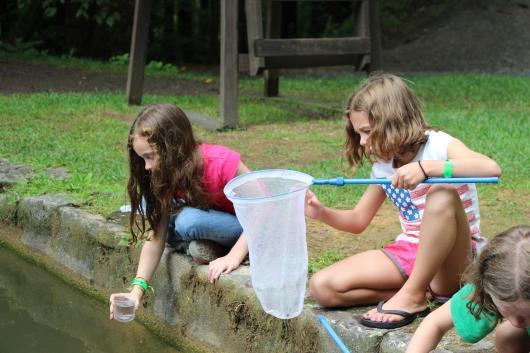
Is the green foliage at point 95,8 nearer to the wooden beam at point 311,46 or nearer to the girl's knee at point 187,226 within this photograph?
the wooden beam at point 311,46

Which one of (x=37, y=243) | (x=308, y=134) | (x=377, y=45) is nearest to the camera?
(x=37, y=243)

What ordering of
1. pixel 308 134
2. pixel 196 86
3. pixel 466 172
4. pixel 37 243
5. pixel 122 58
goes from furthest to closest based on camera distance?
pixel 122 58 → pixel 196 86 → pixel 308 134 → pixel 37 243 → pixel 466 172

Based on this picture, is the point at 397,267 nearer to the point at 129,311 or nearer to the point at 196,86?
the point at 129,311

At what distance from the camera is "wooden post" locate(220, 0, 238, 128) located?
7492mm

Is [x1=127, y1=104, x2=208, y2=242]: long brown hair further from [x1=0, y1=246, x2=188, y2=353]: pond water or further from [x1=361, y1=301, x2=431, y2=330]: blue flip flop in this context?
[x1=361, y1=301, x2=431, y2=330]: blue flip flop

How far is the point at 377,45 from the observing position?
862 cm

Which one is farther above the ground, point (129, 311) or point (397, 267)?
point (397, 267)

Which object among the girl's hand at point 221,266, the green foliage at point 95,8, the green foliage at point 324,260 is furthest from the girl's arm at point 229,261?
the green foliage at point 95,8

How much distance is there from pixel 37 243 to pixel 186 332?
A: 1448 millimetres

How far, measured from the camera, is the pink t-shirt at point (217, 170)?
3746 millimetres

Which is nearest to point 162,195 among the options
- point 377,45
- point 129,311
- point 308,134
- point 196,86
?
point 129,311

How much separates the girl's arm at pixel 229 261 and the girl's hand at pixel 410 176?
0.80 m

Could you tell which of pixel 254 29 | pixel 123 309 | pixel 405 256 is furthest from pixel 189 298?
pixel 254 29

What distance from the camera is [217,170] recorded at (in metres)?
3.75
